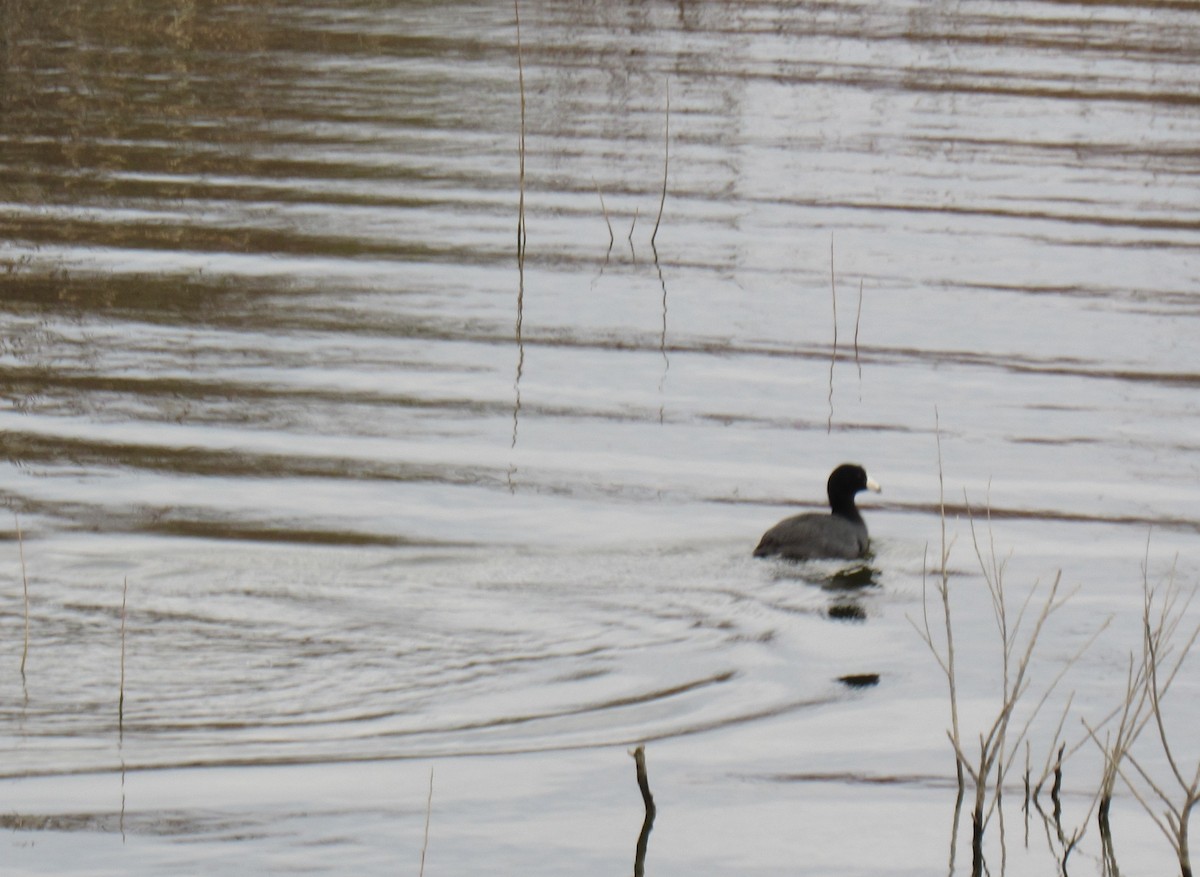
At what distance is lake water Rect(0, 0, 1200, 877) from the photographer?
759 centimetres

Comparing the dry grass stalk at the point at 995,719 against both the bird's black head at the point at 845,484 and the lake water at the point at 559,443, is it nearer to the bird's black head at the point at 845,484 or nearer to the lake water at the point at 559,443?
the lake water at the point at 559,443

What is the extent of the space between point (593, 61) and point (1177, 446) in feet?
43.4

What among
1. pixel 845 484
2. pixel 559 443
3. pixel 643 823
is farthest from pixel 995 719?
pixel 559 443

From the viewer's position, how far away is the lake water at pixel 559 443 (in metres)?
7.59

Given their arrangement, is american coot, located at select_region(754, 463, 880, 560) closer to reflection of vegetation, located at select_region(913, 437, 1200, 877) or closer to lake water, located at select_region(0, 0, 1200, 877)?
lake water, located at select_region(0, 0, 1200, 877)

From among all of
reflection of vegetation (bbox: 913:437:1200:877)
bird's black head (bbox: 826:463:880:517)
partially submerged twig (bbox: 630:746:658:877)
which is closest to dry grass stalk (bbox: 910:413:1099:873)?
reflection of vegetation (bbox: 913:437:1200:877)

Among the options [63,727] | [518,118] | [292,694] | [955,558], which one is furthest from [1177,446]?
[518,118]

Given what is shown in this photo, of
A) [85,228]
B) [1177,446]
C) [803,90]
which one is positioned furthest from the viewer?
[803,90]

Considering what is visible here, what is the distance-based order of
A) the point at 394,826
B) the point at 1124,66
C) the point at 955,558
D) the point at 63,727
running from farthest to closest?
1. the point at 1124,66
2. the point at 955,558
3. the point at 63,727
4. the point at 394,826

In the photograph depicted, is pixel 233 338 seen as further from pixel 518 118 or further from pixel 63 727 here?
pixel 518 118

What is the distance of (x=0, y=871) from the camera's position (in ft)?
22.1

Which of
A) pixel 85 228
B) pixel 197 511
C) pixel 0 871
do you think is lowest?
pixel 0 871

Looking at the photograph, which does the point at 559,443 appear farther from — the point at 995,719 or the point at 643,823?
the point at 643,823

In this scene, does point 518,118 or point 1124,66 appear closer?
point 518,118
